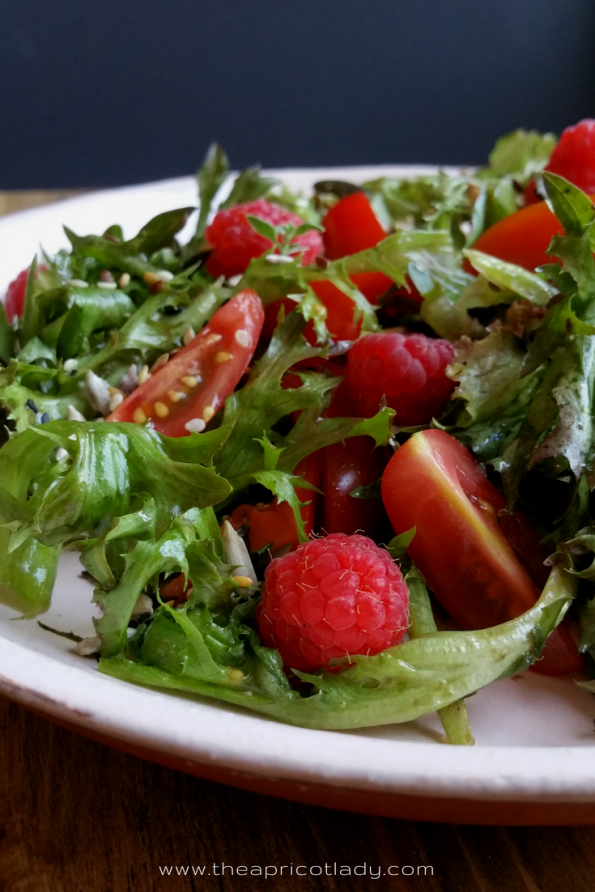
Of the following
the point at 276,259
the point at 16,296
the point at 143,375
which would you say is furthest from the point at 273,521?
the point at 16,296

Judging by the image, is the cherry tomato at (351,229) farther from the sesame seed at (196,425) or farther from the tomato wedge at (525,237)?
the sesame seed at (196,425)

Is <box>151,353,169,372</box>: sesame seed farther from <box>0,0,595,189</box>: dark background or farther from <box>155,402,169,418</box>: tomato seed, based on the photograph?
<box>0,0,595,189</box>: dark background

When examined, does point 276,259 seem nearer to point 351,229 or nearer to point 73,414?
point 351,229

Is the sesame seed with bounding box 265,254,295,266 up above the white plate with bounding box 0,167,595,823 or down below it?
above

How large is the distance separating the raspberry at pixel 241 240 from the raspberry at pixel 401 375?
0.99ft

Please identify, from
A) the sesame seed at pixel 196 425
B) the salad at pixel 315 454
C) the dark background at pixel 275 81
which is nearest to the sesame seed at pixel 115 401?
the salad at pixel 315 454

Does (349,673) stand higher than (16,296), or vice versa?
(16,296)

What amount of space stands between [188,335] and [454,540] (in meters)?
0.53

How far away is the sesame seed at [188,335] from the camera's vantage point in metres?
1.16

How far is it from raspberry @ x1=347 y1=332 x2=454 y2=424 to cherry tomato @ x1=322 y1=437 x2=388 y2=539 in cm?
6

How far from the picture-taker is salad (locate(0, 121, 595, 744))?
75cm

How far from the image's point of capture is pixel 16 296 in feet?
4.25

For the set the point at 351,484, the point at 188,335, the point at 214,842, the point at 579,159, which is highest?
the point at 579,159

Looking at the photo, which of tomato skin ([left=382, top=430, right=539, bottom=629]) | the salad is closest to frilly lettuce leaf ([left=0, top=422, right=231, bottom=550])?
the salad
